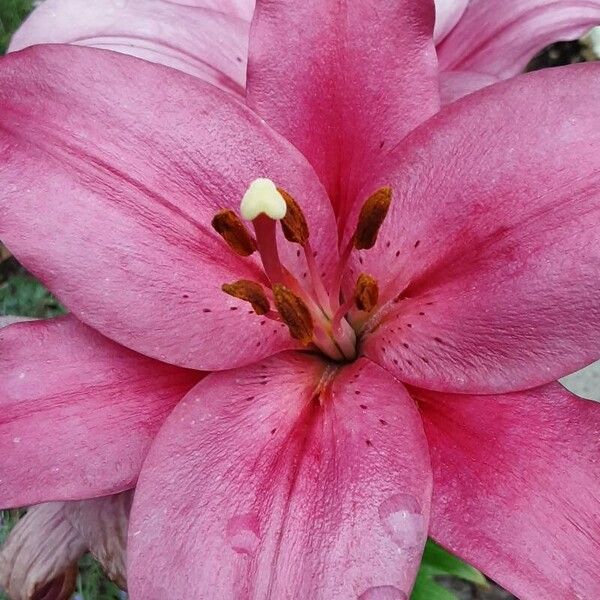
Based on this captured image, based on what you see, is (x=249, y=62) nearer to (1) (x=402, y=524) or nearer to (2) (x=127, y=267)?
(2) (x=127, y=267)

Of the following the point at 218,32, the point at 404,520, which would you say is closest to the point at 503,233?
the point at 404,520

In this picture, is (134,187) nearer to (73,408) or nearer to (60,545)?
(73,408)

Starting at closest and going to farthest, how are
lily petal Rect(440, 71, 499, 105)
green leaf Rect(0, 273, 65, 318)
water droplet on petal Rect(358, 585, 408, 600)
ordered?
water droplet on petal Rect(358, 585, 408, 600), lily petal Rect(440, 71, 499, 105), green leaf Rect(0, 273, 65, 318)

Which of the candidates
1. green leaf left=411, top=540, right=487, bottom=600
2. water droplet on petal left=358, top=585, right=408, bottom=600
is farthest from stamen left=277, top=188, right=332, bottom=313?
green leaf left=411, top=540, right=487, bottom=600

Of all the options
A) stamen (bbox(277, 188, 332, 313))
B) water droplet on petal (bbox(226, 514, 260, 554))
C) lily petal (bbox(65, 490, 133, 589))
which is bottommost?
lily petal (bbox(65, 490, 133, 589))

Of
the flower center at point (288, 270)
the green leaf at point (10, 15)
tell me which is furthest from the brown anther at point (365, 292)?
the green leaf at point (10, 15)

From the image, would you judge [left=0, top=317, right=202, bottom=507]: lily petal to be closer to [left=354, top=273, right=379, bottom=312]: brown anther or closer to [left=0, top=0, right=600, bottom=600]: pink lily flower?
[left=0, top=0, right=600, bottom=600]: pink lily flower

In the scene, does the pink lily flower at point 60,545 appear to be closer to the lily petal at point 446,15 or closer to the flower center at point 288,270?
the flower center at point 288,270
